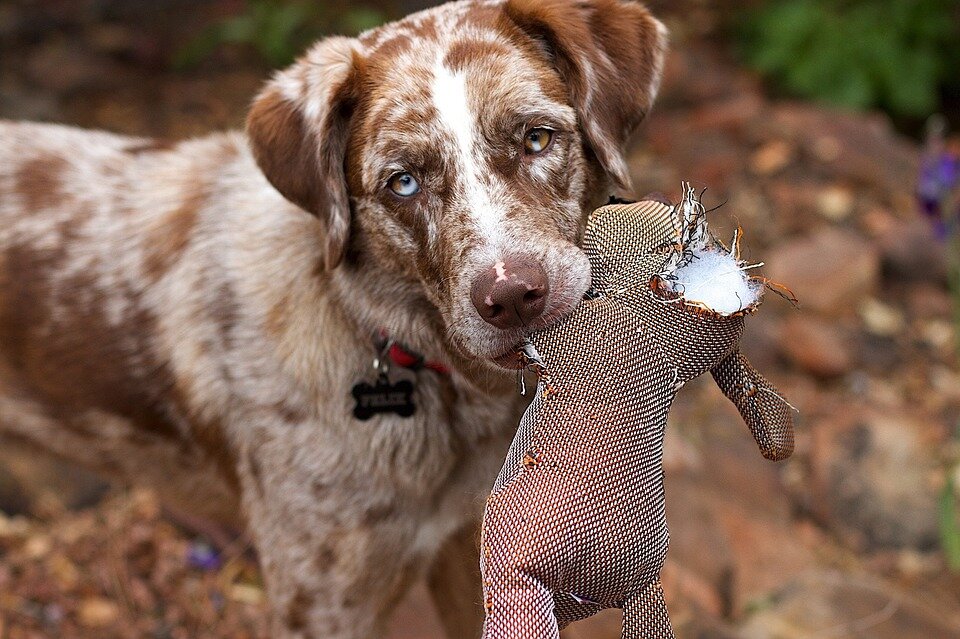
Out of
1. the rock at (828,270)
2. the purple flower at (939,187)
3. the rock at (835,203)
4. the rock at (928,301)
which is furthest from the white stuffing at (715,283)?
the rock at (835,203)

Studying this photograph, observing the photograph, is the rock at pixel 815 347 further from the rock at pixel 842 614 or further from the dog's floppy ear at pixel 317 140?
the dog's floppy ear at pixel 317 140

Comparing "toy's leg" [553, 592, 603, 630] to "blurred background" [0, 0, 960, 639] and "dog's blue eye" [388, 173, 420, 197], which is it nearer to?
"blurred background" [0, 0, 960, 639]

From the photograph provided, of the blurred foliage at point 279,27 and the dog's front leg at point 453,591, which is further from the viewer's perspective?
the blurred foliage at point 279,27

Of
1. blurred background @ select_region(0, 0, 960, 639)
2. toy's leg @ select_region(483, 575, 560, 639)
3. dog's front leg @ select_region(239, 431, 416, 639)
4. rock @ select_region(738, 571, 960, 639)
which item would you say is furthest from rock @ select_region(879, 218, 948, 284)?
toy's leg @ select_region(483, 575, 560, 639)

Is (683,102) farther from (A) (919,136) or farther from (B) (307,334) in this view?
(B) (307,334)

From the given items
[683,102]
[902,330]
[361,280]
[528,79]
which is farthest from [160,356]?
[683,102]

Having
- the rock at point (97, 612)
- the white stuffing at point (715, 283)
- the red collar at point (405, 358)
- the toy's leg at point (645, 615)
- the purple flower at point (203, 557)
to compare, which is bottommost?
the purple flower at point (203, 557)

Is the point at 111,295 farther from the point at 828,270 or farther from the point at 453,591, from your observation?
the point at 828,270
